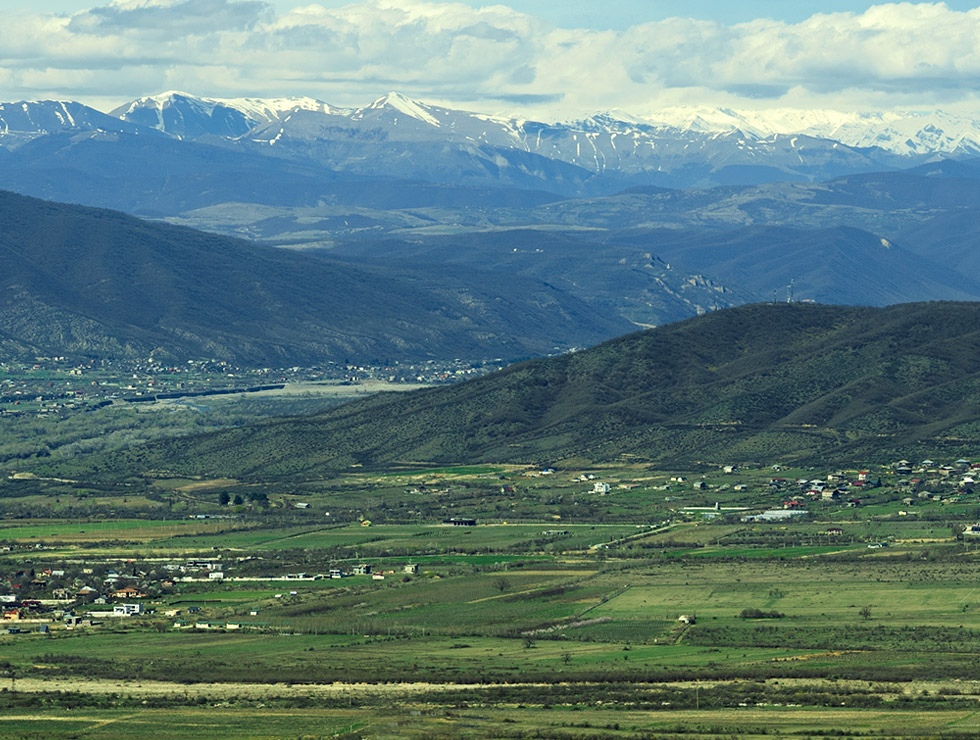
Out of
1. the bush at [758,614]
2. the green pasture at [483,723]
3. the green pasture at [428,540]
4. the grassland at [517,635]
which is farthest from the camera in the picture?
the green pasture at [428,540]

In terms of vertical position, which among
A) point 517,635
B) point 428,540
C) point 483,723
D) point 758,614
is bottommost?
point 428,540

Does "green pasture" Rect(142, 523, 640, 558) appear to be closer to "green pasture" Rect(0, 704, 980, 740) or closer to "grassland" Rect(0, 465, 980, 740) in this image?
"grassland" Rect(0, 465, 980, 740)

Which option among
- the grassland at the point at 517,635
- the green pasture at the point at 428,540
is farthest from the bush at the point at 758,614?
the green pasture at the point at 428,540

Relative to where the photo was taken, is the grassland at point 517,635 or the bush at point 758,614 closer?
the grassland at point 517,635

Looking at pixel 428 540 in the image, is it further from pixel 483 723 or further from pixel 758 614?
pixel 483 723

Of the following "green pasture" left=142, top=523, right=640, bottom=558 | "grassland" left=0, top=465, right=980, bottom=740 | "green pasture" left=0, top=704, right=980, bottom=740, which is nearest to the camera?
"green pasture" left=0, top=704, right=980, bottom=740

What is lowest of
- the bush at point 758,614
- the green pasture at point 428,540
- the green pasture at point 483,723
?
the green pasture at point 428,540

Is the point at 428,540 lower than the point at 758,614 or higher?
lower

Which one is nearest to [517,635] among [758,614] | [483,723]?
[758,614]

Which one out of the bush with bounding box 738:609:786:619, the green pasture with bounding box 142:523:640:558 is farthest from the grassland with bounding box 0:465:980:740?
the green pasture with bounding box 142:523:640:558

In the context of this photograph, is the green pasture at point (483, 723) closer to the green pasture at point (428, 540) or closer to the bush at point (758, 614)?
the bush at point (758, 614)

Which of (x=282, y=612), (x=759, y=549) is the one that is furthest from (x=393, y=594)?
(x=759, y=549)
